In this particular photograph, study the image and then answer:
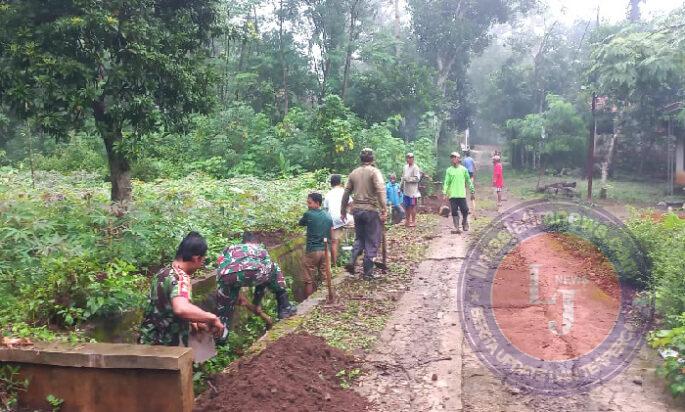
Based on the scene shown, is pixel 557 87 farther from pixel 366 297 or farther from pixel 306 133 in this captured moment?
pixel 366 297

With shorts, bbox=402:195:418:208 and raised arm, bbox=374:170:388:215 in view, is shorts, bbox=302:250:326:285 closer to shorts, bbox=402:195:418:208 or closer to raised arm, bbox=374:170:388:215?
raised arm, bbox=374:170:388:215

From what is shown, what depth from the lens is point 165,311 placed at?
418 cm

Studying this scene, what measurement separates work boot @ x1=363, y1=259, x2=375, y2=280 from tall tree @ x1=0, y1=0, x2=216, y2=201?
10.9ft

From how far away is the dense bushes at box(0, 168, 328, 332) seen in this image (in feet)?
16.0

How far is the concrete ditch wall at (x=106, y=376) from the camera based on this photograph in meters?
4.00

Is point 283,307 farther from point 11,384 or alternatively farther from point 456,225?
point 456,225

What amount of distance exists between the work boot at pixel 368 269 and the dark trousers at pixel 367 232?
0.02 metres

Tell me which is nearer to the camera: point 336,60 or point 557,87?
point 336,60

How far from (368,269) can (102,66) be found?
15.0ft

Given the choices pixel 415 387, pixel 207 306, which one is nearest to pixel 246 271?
pixel 207 306

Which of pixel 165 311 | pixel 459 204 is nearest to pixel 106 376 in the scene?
pixel 165 311

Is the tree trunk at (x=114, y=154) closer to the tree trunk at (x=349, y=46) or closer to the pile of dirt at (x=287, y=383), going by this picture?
the pile of dirt at (x=287, y=383)

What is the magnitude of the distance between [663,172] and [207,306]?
24314 millimetres

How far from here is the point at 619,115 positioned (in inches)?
861
